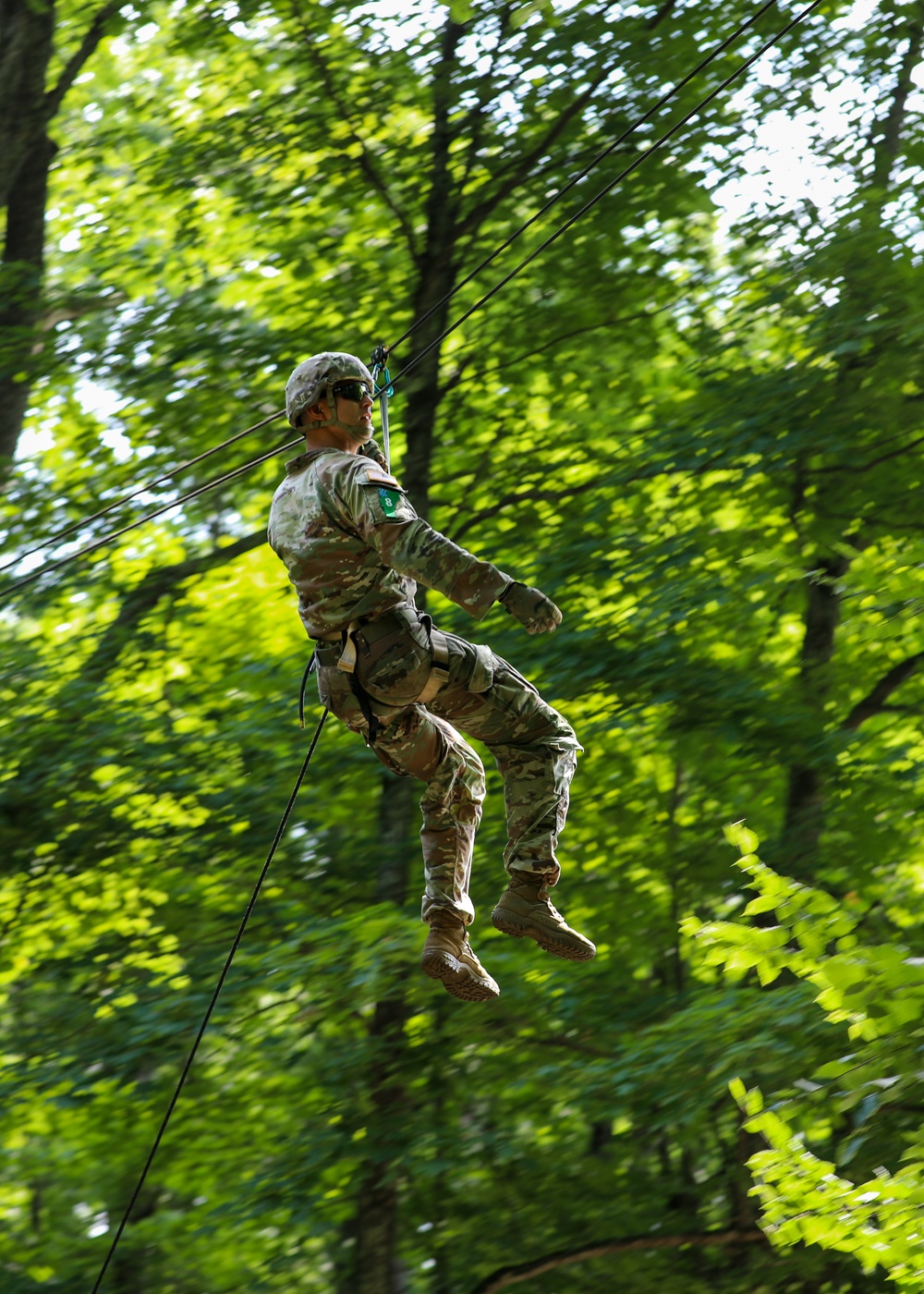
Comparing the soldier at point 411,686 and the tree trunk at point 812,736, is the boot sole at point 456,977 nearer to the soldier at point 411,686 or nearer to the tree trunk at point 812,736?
the soldier at point 411,686

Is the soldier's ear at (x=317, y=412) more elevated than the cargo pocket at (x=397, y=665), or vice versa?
the soldier's ear at (x=317, y=412)

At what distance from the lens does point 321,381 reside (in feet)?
14.2

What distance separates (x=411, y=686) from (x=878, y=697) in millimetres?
7062

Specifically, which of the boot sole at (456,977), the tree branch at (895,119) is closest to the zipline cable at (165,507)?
the boot sole at (456,977)

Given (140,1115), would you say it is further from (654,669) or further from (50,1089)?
(654,669)

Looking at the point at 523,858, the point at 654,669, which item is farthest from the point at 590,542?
the point at 523,858

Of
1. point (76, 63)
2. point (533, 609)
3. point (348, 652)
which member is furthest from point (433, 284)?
point (533, 609)

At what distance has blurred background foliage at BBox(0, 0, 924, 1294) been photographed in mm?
9672

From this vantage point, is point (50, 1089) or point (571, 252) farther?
point (571, 252)

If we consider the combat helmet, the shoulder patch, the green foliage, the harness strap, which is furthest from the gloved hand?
the green foliage

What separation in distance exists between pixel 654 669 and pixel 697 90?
13.4 feet

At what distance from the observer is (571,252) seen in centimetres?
1089

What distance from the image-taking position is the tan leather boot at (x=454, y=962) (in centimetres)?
457

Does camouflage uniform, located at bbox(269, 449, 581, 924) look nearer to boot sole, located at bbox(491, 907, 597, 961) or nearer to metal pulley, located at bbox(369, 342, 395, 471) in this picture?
boot sole, located at bbox(491, 907, 597, 961)
